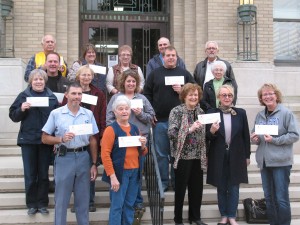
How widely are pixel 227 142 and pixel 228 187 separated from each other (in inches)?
22.4

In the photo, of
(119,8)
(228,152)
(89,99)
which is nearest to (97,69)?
(89,99)

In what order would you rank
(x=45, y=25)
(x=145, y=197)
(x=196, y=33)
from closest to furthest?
1. (x=145, y=197)
2. (x=45, y=25)
3. (x=196, y=33)

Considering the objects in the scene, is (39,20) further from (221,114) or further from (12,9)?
(221,114)

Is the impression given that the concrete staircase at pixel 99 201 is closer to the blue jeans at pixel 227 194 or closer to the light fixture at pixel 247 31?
the blue jeans at pixel 227 194

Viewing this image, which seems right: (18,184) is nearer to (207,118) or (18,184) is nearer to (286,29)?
(207,118)

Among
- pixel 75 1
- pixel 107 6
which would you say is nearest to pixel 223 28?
pixel 107 6

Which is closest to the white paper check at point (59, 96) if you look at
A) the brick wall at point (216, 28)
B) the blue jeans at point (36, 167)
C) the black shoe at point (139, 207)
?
the blue jeans at point (36, 167)

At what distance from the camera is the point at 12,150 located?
754cm

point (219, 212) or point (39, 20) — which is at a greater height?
point (39, 20)

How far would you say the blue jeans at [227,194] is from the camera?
17.7 feet

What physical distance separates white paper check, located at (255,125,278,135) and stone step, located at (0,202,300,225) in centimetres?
138

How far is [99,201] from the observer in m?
6.00

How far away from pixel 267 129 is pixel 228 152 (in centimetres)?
57

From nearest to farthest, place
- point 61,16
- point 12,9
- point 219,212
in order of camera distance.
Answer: point 219,212, point 12,9, point 61,16
